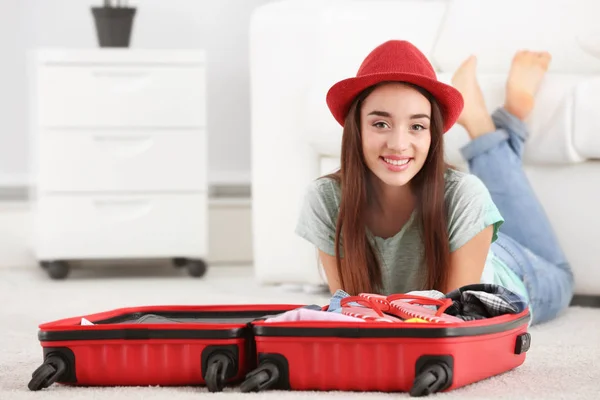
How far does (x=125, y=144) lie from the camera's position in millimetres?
2521

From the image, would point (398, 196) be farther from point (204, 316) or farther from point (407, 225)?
point (204, 316)

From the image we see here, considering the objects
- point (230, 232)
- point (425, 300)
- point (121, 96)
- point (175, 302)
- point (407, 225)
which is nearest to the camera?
point (425, 300)

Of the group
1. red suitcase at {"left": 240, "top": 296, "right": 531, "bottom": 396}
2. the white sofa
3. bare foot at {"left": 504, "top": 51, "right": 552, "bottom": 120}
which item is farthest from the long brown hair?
the white sofa

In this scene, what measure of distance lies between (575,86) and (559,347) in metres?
0.61

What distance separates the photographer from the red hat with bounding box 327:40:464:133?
50.3 inches

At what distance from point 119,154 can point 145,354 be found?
148 cm

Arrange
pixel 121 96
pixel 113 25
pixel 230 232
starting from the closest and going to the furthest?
1. pixel 121 96
2. pixel 113 25
3. pixel 230 232

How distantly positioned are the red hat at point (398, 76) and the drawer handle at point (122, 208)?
4.15ft

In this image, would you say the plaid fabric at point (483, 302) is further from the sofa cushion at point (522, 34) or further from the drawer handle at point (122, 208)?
the drawer handle at point (122, 208)

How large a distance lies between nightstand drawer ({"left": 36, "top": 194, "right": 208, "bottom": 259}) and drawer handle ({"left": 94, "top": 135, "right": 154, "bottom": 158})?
4.5 inches

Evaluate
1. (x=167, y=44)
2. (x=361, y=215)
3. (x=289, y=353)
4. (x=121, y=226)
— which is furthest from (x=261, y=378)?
(x=167, y=44)

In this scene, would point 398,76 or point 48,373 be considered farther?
point 398,76

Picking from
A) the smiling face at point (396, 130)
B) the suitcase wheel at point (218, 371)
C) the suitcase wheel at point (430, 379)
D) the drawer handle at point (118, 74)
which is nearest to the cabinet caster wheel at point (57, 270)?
the drawer handle at point (118, 74)

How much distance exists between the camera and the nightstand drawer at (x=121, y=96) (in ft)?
8.16
